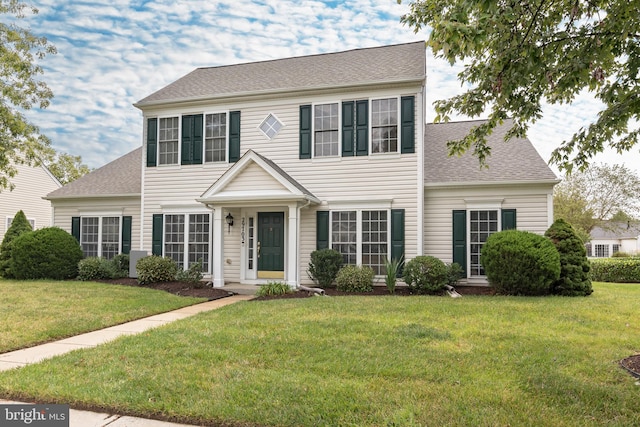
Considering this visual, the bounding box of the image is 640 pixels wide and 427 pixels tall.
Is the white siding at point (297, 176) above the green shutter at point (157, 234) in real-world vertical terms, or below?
above

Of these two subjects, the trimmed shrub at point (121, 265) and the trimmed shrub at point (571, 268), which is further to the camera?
the trimmed shrub at point (121, 265)

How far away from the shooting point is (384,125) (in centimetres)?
1202

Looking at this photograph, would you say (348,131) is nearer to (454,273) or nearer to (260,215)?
(260,215)

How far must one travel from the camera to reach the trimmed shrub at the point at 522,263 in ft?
32.2

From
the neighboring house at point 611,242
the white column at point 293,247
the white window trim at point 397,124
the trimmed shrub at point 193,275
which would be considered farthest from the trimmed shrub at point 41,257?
the neighboring house at point 611,242

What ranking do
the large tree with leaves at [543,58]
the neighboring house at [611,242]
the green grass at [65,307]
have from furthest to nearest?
1. the neighboring house at [611,242]
2. the green grass at [65,307]
3. the large tree with leaves at [543,58]

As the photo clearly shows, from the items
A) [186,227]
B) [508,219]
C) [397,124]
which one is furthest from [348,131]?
[186,227]

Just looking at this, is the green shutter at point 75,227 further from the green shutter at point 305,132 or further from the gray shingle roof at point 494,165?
the gray shingle roof at point 494,165

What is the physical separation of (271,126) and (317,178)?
2.15 meters

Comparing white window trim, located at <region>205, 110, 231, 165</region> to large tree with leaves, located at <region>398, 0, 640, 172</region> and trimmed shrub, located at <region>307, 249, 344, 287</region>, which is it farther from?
large tree with leaves, located at <region>398, 0, 640, 172</region>

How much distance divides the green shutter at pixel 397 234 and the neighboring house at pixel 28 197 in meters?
17.6

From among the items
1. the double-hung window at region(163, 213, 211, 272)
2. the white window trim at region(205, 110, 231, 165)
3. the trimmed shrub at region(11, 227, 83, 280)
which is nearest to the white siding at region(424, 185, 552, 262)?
the white window trim at region(205, 110, 231, 165)

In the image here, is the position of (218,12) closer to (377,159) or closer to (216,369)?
(377,159)

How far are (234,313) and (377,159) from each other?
6224 millimetres
